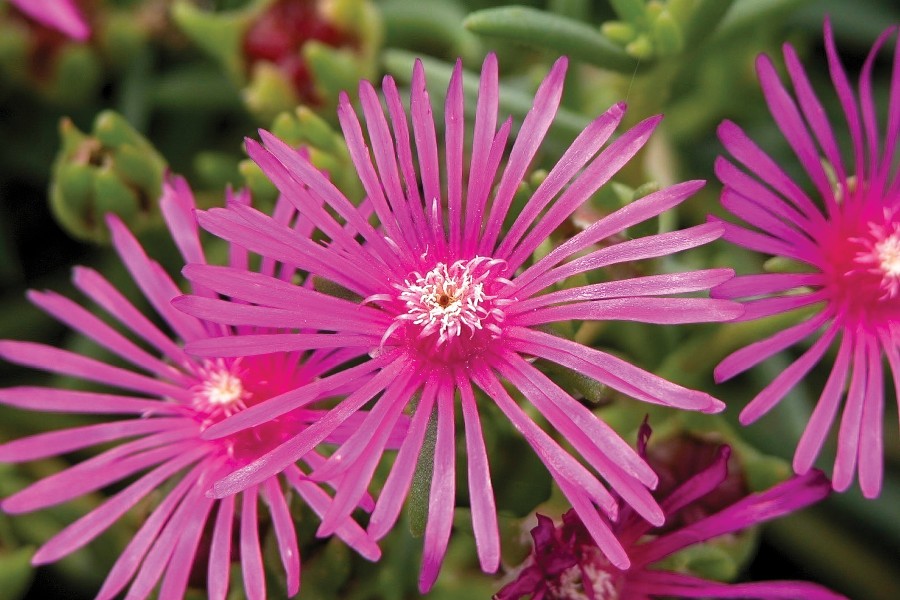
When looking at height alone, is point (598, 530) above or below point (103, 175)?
below

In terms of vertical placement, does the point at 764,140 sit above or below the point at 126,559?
above

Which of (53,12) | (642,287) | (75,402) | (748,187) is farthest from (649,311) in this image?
(53,12)

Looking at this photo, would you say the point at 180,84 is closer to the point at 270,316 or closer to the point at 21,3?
the point at 21,3

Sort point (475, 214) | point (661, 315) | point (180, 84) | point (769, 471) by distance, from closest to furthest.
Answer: point (661, 315)
point (475, 214)
point (769, 471)
point (180, 84)

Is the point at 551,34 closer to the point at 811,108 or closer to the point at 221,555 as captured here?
the point at 811,108

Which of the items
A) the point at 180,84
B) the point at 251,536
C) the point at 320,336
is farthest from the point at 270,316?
the point at 180,84

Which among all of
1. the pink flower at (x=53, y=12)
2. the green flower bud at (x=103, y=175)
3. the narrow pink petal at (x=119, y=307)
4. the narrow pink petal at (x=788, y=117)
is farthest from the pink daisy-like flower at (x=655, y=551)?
the pink flower at (x=53, y=12)

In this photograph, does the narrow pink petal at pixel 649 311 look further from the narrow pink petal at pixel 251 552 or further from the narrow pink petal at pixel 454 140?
A: the narrow pink petal at pixel 251 552
